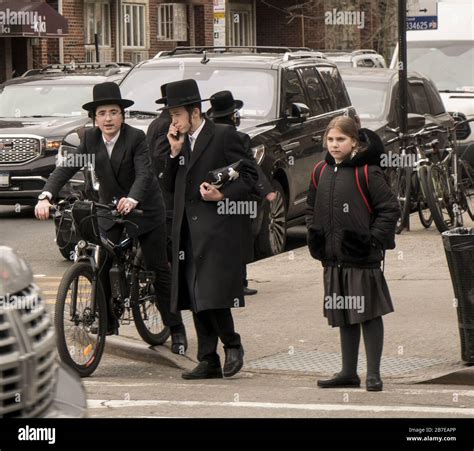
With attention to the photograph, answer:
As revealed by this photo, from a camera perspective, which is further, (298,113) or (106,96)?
(298,113)

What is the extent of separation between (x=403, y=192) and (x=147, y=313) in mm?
6917

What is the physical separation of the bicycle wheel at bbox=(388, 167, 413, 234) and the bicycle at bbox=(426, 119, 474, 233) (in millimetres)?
319

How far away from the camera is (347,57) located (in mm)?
26391

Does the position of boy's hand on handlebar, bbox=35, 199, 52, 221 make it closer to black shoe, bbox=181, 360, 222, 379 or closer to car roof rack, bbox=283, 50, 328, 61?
black shoe, bbox=181, 360, 222, 379

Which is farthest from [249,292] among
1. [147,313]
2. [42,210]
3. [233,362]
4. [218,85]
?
[42,210]

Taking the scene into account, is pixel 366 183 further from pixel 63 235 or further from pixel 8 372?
pixel 8 372

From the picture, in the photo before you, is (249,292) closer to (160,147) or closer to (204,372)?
(160,147)

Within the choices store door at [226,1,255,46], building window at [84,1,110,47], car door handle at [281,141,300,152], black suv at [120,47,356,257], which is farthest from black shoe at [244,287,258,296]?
store door at [226,1,255,46]

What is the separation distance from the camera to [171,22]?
42.4 m

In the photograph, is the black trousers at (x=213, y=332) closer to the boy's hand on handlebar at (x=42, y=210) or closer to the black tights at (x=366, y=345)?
the black tights at (x=366, y=345)

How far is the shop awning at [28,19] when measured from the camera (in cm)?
3291

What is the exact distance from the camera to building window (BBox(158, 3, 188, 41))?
138 feet
